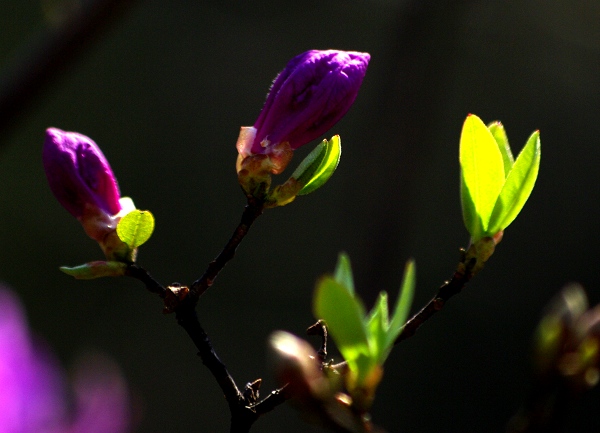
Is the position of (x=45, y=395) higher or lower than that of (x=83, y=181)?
lower

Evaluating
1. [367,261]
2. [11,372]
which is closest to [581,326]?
[11,372]

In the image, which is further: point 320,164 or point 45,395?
point 45,395

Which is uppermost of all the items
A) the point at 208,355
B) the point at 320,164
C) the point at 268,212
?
the point at 320,164

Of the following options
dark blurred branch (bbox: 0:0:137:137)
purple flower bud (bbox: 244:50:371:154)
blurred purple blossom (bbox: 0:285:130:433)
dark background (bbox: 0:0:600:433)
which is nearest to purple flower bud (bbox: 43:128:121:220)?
purple flower bud (bbox: 244:50:371:154)

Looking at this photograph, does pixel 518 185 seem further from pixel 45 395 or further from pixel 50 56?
pixel 50 56

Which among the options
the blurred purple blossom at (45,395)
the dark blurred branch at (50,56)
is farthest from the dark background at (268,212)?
the blurred purple blossom at (45,395)

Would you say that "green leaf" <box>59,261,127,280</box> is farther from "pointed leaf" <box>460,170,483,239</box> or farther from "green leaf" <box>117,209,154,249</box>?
"pointed leaf" <box>460,170,483,239</box>

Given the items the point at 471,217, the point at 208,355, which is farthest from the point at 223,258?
the point at 471,217
